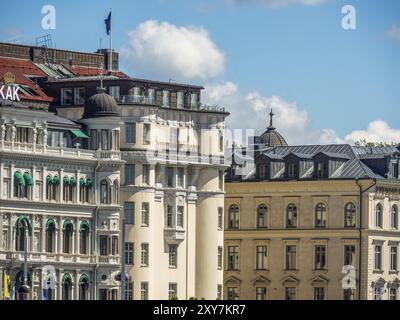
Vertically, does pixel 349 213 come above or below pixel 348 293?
above

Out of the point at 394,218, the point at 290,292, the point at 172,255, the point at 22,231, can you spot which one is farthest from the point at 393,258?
the point at 22,231

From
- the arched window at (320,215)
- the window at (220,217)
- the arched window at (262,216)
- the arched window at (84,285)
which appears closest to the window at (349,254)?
the arched window at (320,215)

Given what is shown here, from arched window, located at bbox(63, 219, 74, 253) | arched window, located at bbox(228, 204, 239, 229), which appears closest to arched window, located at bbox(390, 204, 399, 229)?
arched window, located at bbox(228, 204, 239, 229)

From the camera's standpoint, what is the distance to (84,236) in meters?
155

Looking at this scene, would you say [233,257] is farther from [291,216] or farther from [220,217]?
[220,217]

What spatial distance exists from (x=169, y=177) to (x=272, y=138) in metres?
25.7

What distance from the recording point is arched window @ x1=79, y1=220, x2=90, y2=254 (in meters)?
155

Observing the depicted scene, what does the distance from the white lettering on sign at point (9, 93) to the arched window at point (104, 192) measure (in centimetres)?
844

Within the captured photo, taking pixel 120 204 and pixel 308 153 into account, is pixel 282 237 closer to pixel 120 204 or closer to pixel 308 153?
pixel 308 153

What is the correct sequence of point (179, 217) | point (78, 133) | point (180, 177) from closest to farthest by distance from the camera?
1. point (78, 133)
2. point (179, 217)
3. point (180, 177)

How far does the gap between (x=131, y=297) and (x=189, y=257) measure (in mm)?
8459

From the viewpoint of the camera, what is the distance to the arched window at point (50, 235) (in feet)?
497

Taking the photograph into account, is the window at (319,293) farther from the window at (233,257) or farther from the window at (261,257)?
the window at (233,257)

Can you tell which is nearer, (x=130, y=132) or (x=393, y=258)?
(x=130, y=132)
